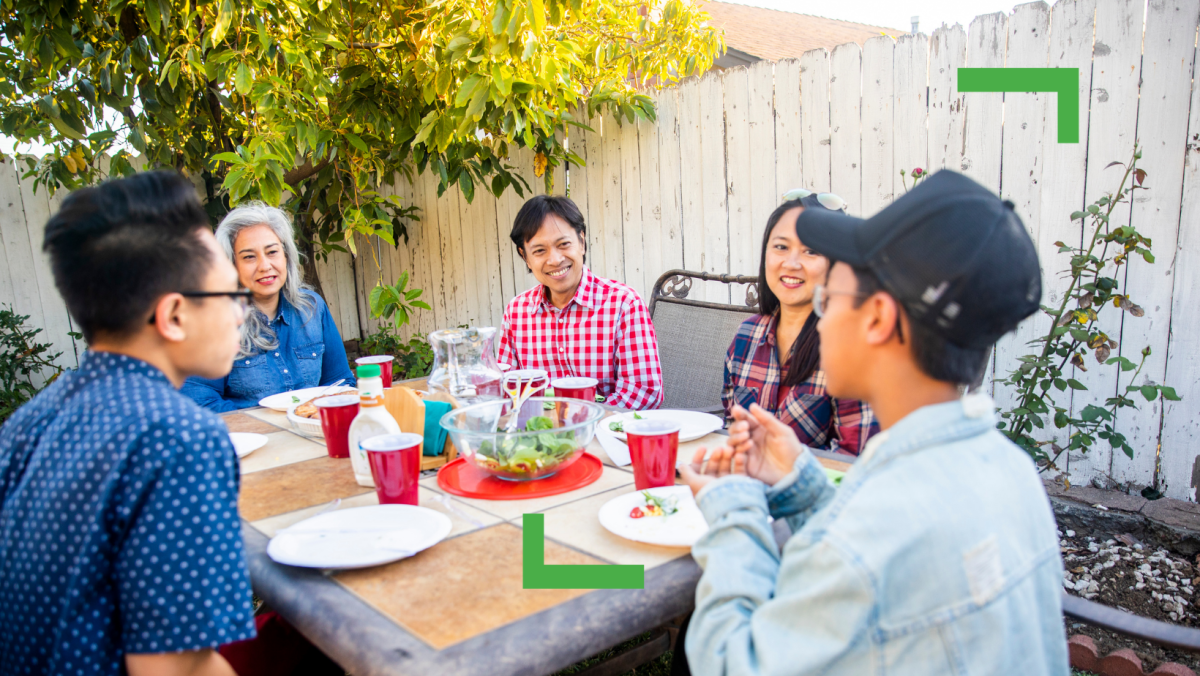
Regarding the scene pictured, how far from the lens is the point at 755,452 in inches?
48.9

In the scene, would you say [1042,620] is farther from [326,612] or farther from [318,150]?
[318,150]

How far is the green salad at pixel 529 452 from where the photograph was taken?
1.50 m

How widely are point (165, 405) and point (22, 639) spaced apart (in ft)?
1.16

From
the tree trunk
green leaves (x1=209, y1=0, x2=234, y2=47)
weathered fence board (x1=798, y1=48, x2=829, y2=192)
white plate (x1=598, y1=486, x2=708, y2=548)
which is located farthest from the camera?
the tree trunk

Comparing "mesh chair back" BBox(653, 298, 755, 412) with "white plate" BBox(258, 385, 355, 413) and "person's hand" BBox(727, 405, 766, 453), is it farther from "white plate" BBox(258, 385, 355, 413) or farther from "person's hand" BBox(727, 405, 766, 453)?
Answer: "person's hand" BBox(727, 405, 766, 453)

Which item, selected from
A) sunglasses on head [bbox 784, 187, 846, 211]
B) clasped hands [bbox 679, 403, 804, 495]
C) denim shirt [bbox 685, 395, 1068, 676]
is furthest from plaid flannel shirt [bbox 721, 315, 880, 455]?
denim shirt [bbox 685, 395, 1068, 676]

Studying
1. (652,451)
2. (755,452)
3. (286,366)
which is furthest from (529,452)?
(286,366)

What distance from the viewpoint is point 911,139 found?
314 cm

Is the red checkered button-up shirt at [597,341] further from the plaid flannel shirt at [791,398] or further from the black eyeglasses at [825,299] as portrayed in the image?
the black eyeglasses at [825,299]

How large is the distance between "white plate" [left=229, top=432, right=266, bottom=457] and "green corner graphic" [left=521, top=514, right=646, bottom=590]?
3.40 ft

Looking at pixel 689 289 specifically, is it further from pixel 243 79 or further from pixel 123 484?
pixel 123 484

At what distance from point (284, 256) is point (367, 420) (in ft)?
5.60

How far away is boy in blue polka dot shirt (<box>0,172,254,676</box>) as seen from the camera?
92cm

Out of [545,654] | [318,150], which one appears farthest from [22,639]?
[318,150]
